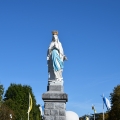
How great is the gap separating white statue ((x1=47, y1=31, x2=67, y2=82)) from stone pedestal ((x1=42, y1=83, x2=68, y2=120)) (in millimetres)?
870

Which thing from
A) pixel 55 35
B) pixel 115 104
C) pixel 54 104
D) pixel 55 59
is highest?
pixel 55 35

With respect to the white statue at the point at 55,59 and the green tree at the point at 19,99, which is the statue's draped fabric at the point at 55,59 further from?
the green tree at the point at 19,99

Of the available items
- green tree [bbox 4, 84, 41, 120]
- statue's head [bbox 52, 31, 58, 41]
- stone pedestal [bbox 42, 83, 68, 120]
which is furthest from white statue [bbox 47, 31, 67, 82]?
green tree [bbox 4, 84, 41, 120]

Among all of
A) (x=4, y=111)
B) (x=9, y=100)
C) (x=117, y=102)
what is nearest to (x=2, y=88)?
(x=4, y=111)

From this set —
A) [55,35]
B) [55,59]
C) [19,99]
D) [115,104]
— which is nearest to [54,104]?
[55,59]

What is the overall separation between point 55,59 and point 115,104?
111 feet

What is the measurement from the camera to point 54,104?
1427cm

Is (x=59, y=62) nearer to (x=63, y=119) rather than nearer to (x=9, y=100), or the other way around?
(x=63, y=119)

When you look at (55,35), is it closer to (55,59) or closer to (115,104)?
(55,59)

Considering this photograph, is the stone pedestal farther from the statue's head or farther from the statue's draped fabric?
the statue's head

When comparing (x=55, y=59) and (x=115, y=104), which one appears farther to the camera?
(x=115, y=104)

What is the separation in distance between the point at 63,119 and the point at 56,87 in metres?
1.55

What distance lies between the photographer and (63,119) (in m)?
14.0

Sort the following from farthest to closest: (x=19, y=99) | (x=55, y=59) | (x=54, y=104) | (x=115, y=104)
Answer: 1. (x=19, y=99)
2. (x=115, y=104)
3. (x=55, y=59)
4. (x=54, y=104)
